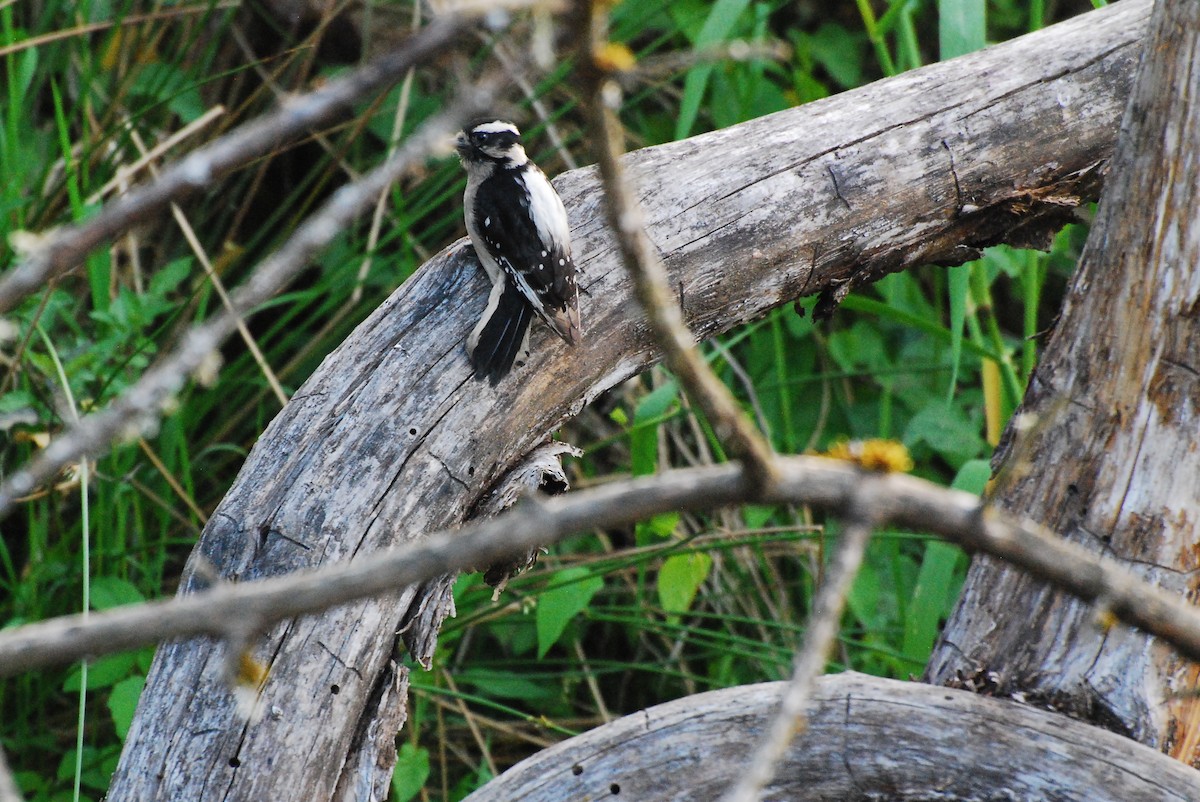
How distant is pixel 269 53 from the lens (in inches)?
164

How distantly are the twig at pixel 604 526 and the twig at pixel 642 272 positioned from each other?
0.04 meters

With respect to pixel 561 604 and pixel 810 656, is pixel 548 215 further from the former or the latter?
pixel 810 656

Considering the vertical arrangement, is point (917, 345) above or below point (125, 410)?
above

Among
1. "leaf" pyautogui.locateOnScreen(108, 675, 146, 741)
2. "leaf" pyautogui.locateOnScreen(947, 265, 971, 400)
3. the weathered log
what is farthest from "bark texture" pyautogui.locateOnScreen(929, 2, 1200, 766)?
"leaf" pyautogui.locateOnScreen(108, 675, 146, 741)

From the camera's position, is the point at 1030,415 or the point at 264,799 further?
the point at 1030,415

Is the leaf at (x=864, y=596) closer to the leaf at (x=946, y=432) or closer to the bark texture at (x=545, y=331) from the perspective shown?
the leaf at (x=946, y=432)

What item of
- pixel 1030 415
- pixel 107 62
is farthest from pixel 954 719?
pixel 107 62

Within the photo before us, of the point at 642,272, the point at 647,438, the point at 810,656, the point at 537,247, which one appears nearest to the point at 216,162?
the point at 642,272


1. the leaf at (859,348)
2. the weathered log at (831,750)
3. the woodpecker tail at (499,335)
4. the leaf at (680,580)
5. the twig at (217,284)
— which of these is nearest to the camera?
the weathered log at (831,750)

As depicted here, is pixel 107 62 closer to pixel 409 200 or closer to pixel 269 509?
pixel 409 200

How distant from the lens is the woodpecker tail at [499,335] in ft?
7.13

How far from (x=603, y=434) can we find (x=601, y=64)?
298cm

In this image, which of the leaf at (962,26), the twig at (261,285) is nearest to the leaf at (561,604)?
the leaf at (962,26)

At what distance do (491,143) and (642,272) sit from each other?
6.70 feet
